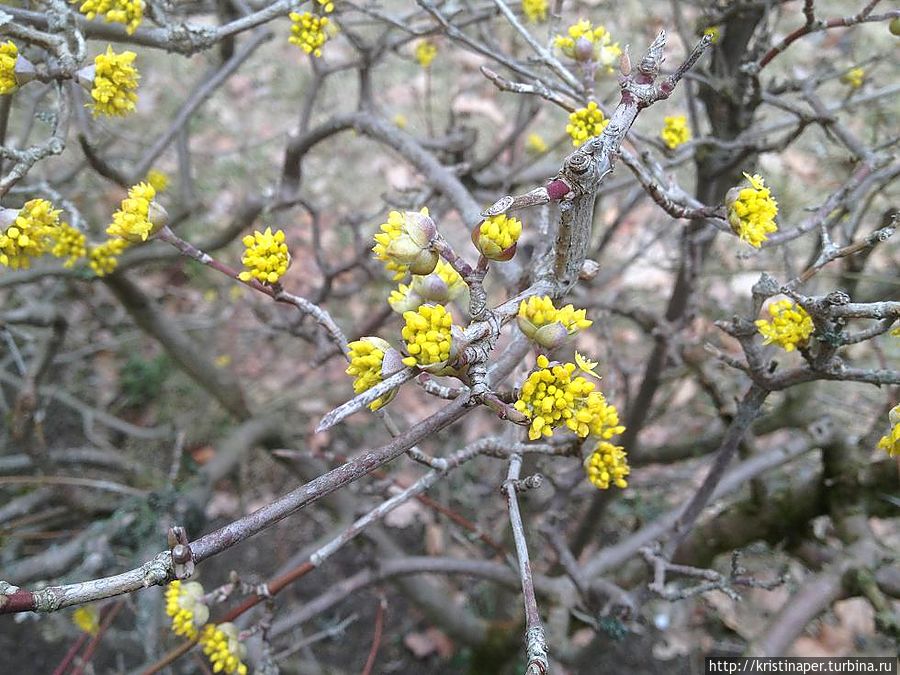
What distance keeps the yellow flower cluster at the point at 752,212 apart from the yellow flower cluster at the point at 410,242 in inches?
17.6

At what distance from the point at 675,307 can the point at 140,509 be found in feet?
5.82

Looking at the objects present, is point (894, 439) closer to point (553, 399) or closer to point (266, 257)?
point (553, 399)

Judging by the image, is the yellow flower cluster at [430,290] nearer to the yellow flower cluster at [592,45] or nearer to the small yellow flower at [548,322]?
the small yellow flower at [548,322]

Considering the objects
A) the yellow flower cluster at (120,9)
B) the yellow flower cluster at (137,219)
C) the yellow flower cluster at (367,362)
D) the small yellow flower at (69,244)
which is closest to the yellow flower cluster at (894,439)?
the yellow flower cluster at (367,362)

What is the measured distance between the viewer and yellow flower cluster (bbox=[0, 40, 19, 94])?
45.1 inches

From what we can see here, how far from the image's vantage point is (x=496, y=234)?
90 centimetres

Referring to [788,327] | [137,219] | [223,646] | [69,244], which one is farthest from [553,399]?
[69,244]

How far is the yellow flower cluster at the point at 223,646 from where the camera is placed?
54.9 inches

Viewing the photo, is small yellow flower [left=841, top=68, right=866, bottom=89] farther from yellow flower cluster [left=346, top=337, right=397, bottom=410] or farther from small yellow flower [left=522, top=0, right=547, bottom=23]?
yellow flower cluster [left=346, top=337, right=397, bottom=410]

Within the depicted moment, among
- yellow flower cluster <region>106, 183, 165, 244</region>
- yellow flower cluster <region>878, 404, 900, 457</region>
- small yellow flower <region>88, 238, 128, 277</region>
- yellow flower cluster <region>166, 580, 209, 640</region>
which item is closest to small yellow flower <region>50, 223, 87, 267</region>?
small yellow flower <region>88, 238, 128, 277</region>

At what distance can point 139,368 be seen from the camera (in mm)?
3645

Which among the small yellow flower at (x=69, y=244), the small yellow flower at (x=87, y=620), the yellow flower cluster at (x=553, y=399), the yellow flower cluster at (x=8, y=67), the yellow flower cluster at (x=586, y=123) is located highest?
the yellow flower cluster at (x=8, y=67)

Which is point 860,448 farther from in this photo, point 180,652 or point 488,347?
point 180,652

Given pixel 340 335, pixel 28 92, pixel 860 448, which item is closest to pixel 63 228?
pixel 340 335
